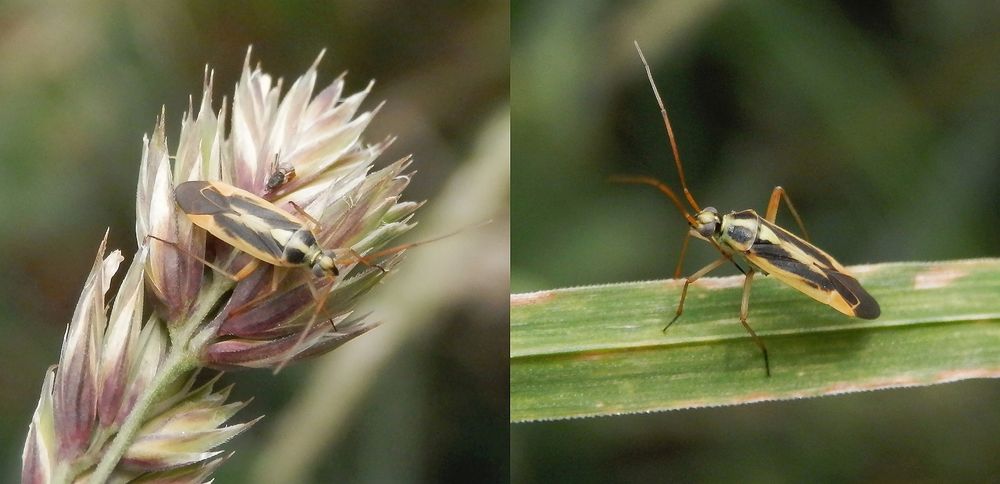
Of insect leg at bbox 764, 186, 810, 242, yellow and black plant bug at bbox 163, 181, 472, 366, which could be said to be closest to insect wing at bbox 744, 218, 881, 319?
insect leg at bbox 764, 186, 810, 242

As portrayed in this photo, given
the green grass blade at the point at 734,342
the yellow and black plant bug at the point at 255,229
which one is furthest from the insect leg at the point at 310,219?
the green grass blade at the point at 734,342

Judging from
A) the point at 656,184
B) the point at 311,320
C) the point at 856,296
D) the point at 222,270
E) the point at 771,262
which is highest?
the point at 222,270

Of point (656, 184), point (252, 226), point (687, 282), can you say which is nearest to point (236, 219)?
point (252, 226)

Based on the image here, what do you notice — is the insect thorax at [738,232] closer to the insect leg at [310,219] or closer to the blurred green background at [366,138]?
the blurred green background at [366,138]

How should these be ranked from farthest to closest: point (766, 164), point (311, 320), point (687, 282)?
point (766, 164) → point (687, 282) → point (311, 320)

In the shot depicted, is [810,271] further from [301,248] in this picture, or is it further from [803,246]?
[301,248]

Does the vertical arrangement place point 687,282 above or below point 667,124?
below
